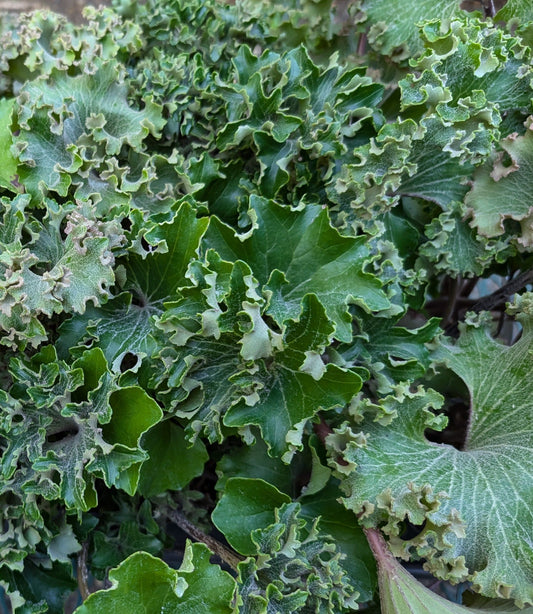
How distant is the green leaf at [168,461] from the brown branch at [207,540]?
4.1 inches

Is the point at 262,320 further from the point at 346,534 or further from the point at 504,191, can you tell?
the point at 504,191

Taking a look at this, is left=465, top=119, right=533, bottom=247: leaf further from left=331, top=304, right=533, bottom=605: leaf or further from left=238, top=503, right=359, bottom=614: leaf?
left=238, top=503, right=359, bottom=614: leaf

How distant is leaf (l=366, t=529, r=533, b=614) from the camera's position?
3.08 ft

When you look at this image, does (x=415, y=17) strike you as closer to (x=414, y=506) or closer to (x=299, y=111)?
(x=299, y=111)

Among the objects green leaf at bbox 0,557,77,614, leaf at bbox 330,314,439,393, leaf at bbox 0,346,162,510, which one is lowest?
green leaf at bbox 0,557,77,614

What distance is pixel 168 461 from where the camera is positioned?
1120 mm

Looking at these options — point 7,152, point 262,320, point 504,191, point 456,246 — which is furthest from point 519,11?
point 7,152

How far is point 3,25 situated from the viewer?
139 centimetres

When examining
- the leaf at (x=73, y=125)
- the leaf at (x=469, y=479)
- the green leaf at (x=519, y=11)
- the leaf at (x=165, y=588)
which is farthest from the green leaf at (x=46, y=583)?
the green leaf at (x=519, y=11)

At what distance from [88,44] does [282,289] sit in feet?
2.07

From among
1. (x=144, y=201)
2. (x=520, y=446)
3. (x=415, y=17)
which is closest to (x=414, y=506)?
(x=520, y=446)

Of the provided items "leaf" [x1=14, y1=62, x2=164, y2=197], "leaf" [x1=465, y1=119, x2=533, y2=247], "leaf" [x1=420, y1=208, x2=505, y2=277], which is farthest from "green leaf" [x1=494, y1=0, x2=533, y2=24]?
"leaf" [x1=14, y1=62, x2=164, y2=197]

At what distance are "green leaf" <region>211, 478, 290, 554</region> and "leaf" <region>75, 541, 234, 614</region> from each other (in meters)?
0.10

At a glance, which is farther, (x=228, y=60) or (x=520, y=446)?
(x=228, y=60)
